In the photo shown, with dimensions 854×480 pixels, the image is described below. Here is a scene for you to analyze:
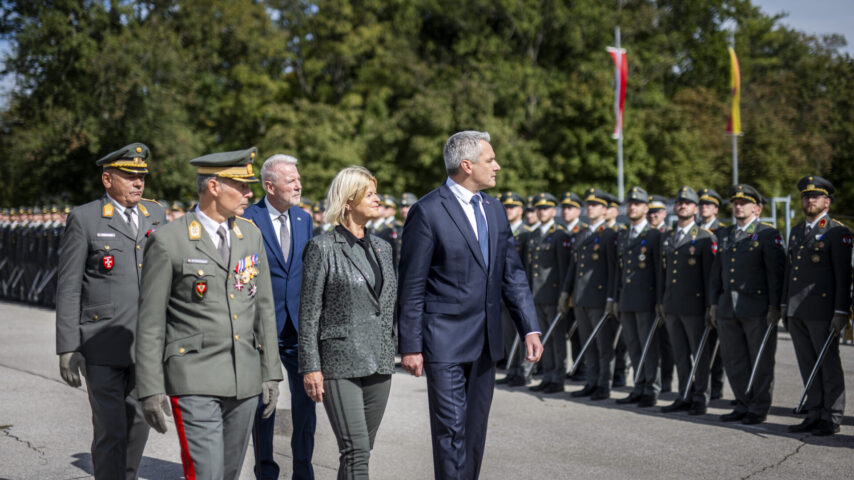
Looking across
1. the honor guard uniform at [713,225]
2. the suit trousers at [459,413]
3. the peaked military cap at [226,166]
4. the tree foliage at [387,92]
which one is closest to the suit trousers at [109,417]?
the peaked military cap at [226,166]

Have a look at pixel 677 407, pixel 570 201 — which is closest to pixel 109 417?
pixel 677 407

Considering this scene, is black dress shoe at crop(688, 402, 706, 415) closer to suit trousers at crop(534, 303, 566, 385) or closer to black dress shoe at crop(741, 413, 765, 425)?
black dress shoe at crop(741, 413, 765, 425)

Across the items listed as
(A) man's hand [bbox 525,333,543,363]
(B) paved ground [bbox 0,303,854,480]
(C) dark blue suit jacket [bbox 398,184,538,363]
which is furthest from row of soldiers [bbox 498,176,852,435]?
(C) dark blue suit jacket [bbox 398,184,538,363]

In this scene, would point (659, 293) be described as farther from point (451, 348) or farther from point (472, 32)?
point (472, 32)

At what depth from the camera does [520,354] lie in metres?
10.4

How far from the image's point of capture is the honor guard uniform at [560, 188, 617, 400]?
9.38 meters

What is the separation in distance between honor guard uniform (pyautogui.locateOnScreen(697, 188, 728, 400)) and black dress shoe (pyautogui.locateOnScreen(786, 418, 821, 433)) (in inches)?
63.1

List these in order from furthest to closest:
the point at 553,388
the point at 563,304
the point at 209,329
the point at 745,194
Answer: the point at 563,304 → the point at 553,388 → the point at 745,194 → the point at 209,329

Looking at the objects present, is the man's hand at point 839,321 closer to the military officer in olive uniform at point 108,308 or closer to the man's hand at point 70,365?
the military officer in olive uniform at point 108,308

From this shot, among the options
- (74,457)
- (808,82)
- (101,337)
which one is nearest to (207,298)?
(101,337)

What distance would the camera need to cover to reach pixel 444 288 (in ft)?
15.3

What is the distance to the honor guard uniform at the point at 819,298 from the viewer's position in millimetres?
7379

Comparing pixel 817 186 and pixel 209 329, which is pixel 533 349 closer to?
pixel 209 329

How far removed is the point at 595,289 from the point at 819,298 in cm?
271
